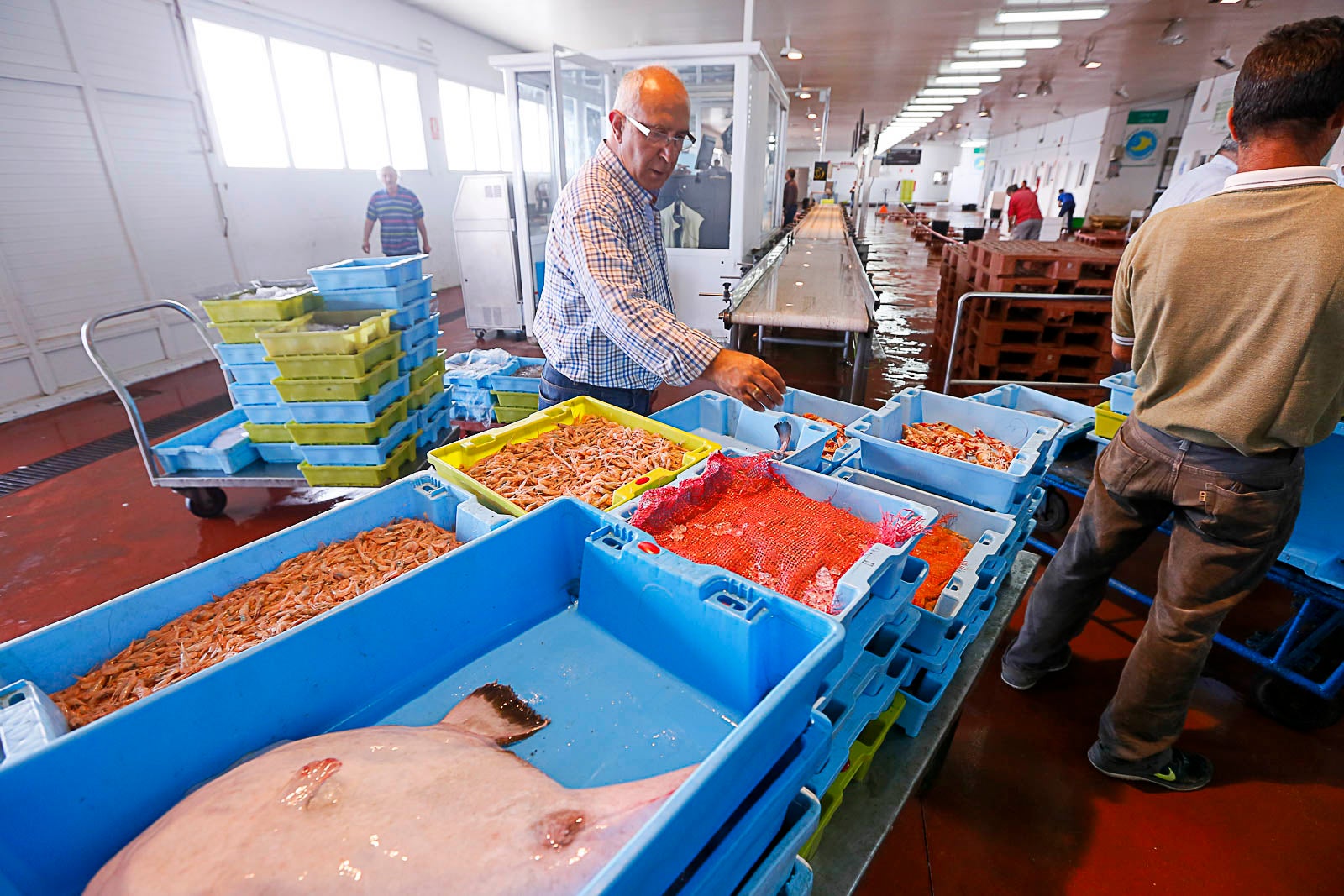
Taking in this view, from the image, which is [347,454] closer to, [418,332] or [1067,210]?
[418,332]

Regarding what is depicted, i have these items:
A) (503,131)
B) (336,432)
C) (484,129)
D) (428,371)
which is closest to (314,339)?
(336,432)

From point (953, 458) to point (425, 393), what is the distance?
316 centimetres

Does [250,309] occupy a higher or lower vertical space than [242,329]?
higher

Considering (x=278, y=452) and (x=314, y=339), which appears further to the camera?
(x=278, y=452)

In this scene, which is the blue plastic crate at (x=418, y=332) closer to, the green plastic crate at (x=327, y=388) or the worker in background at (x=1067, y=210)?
the green plastic crate at (x=327, y=388)

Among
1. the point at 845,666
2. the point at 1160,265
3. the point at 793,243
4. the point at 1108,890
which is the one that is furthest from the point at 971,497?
the point at 793,243

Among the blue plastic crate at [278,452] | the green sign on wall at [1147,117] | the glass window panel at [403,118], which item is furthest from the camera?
the green sign on wall at [1147,117]

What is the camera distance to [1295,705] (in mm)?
2451

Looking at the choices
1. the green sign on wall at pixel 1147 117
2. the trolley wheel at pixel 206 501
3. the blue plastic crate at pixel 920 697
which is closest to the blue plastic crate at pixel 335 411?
the trolley wheel at pixel 206 501

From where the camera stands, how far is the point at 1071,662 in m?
2.80

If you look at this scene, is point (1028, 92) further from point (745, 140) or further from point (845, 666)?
point (845, 666)

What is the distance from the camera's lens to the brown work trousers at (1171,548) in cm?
180

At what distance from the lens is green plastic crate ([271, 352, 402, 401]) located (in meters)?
3.01

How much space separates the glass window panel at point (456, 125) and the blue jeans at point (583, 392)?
10.6 meters
